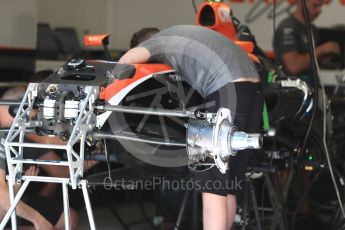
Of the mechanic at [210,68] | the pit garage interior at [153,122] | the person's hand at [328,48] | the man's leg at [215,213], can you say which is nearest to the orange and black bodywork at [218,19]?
the pit garage interior at [153,122]

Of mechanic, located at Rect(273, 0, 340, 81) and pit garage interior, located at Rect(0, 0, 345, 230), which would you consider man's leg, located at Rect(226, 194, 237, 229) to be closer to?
pit garage interior, located at Rect(0, 0, 345, 230)

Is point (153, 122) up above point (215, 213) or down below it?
above

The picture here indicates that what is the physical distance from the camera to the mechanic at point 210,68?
2.60 m

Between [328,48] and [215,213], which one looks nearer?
[215,213]

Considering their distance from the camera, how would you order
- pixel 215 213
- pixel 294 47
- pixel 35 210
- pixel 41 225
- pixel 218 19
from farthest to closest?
pixel 294 47 < pixel 218 19 < pixel 35 210 < pixel 41 225 < pixel 215 213

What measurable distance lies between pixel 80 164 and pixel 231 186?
2.89 feet

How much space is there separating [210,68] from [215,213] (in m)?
0.55

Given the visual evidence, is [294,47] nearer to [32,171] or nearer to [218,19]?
[218,19]

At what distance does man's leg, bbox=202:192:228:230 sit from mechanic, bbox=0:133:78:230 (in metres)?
0.63

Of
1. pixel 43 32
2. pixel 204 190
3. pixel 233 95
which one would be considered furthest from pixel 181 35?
pixel 43 32

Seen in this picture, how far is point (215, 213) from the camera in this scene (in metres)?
2.58

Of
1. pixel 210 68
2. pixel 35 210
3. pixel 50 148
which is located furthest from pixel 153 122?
pixel 50 148

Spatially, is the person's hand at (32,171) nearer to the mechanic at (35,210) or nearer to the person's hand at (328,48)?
the mechanic at (35,210)

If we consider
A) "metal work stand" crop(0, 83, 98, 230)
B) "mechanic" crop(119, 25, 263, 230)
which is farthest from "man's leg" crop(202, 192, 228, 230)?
"metal work stand" crop(0, 83, 98, 230)
